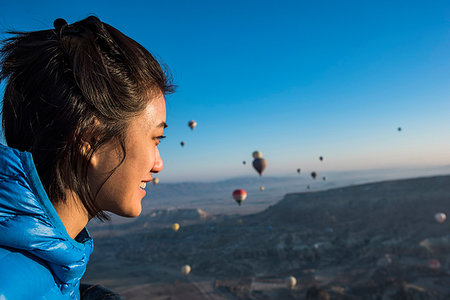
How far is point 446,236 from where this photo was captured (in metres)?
38.2

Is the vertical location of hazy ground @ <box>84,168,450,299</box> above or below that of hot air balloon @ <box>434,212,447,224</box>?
below

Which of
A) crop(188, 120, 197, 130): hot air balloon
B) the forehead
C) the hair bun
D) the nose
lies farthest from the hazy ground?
the hair bun

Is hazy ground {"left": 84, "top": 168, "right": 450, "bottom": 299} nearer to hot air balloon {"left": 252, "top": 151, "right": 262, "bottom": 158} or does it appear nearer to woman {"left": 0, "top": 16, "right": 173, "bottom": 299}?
hot air balloon {"left": 252, "top": 151, "right": 262, "bottom": 158}

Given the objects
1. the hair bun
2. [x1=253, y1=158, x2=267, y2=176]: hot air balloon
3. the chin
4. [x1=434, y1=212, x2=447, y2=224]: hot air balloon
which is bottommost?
[x1=434, y1=212, x2=447, y2=224]: hot air balloon

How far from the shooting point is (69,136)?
106 centimetres

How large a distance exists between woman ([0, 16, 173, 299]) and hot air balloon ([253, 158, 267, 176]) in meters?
37.6

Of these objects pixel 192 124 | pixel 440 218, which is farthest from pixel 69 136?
pixel 440 218

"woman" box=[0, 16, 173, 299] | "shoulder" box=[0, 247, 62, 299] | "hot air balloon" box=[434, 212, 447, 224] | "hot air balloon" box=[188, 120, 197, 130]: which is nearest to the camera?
"shoulder" box=[0, 247, 62, 299]

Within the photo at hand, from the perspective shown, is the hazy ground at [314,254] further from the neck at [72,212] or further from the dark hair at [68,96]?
the dark hair at [68,96]

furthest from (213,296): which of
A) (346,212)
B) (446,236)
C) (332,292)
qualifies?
(346,212)

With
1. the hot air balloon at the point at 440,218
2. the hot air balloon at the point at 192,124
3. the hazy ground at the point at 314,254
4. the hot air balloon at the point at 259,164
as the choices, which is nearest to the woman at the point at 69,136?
the hazy ground at the point at 314,254

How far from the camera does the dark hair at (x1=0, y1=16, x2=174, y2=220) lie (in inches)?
40.8

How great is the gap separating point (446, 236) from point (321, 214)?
26.8 metres

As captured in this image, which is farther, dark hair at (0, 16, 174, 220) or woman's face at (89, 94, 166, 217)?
woman's face at (89, 94, 166, 217)
